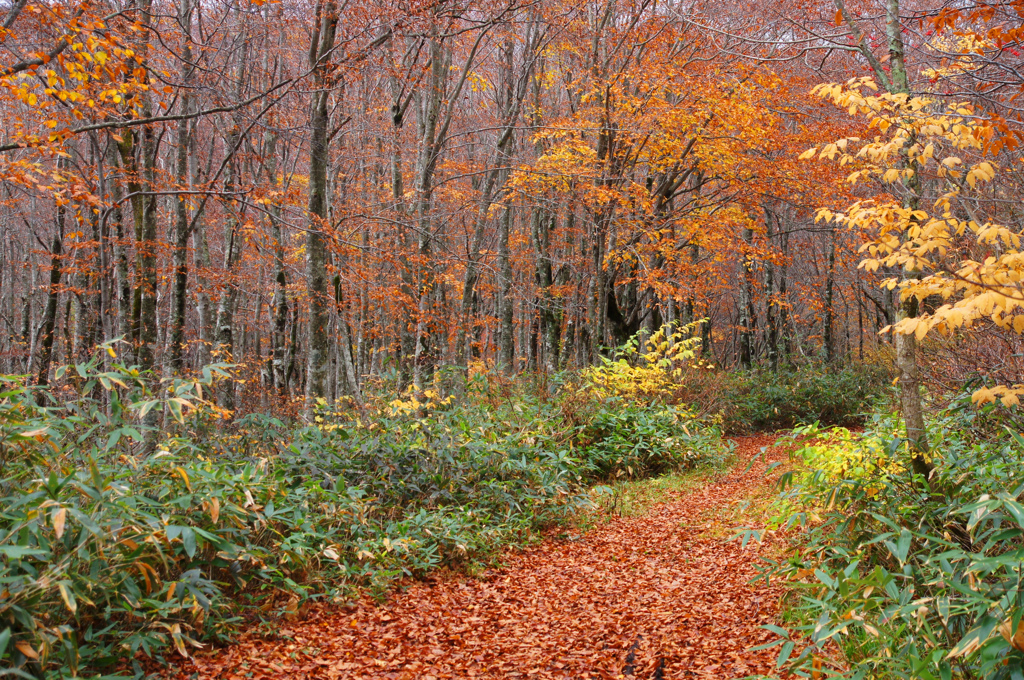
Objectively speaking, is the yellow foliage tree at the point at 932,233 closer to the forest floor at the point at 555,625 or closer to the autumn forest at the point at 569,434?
the autumn forest at the point at 569,434

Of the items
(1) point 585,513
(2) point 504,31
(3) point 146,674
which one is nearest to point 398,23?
(2) point 504,31

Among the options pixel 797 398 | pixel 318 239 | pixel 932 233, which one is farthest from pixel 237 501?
pixel 797 398

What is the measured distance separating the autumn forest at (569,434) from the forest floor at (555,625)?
0.11ft

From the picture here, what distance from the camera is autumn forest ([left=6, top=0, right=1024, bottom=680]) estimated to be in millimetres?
3246

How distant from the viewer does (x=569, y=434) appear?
8.80 m

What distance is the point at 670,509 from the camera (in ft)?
24.8

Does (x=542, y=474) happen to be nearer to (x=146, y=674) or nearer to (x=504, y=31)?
(x=146, y=674)

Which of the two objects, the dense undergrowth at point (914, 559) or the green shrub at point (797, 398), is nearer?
the dense undergrowth at point (914, 559)

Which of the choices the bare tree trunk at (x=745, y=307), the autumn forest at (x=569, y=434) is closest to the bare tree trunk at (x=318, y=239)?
the autumn forest at (x=569, y=434)

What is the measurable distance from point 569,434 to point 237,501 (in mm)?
5316

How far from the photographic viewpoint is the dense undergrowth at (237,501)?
9.96ft

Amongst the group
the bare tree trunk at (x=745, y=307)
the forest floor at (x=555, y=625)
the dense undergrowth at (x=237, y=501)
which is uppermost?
the bare tree trunk at (x=745, y=307)

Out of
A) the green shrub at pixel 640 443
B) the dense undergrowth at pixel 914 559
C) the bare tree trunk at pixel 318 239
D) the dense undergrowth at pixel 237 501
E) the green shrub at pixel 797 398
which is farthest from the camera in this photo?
the green shrub at pixel 797 398

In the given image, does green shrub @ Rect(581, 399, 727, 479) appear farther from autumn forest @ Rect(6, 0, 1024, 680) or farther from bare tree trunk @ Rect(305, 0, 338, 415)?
bare tree trunk @ Rect(305, 0, 338, 415)
